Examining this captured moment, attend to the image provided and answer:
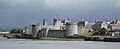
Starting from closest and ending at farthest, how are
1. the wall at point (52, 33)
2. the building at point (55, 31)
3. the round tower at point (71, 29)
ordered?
the round tower at point (71, 29)
the building at point (55, 31)
the wall at point (52, 33)

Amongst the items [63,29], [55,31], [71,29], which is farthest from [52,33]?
[63,29]

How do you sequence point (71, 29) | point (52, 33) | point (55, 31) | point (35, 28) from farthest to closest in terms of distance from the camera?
point (35, 28) < point (52, 33) < point (55, 31) < point (71, 29)

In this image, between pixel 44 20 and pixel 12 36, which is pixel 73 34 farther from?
pixel 44 20

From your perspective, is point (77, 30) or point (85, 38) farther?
point (77, 30)

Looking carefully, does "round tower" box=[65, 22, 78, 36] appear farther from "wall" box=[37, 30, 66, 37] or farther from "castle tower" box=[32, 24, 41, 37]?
"castle tower" box=[32, 24, 41, 37]

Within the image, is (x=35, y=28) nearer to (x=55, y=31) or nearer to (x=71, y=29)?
(x=55, y=31)

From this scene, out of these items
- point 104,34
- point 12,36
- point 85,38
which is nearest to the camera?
point 85,38

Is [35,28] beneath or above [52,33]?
above

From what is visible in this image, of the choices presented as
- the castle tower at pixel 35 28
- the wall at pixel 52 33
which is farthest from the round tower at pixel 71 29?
the castle tower at pixel 35 28

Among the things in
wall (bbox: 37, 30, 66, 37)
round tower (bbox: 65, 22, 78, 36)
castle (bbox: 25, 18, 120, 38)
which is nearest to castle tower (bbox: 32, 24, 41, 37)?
castle (bbox: 25, 18, 120, 38)

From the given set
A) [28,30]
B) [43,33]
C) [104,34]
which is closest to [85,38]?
[104,34]

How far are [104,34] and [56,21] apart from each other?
29104 millimetres

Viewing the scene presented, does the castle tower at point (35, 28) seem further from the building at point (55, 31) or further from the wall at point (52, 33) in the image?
the wall at point (52, 33)

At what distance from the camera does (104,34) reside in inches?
2965
